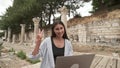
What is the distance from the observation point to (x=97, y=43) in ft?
58.1

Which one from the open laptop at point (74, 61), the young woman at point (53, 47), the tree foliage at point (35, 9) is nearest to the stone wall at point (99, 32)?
the tree foliage at point (35, 9)

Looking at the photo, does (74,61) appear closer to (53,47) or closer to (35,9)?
(53,47)

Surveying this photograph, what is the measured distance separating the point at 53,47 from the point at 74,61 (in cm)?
43

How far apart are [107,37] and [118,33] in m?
1.13

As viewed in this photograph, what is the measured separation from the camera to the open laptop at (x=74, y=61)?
7.40 ft

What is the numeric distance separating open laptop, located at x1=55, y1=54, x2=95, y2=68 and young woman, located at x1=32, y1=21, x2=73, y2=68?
0.34 metres

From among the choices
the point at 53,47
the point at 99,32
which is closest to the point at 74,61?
the point at 53,47

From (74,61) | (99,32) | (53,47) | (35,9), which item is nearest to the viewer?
(74,61)

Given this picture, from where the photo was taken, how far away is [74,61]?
2.33 m

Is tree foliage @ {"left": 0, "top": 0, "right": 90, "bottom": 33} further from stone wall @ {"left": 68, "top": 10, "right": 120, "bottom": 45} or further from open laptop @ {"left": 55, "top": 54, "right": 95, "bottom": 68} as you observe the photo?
open laptop @ {"left": 55, "top": 54, "right": 95, "bottom": 68}

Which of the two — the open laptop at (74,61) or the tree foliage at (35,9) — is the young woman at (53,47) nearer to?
the open laptop at (74,61)

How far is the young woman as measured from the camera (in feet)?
8.67

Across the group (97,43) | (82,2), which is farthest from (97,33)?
(82,2)

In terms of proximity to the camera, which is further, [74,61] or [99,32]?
[99,32]
